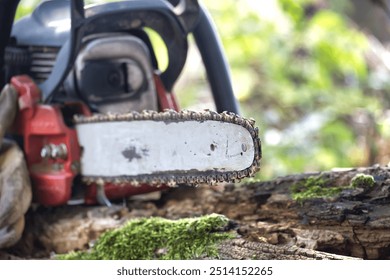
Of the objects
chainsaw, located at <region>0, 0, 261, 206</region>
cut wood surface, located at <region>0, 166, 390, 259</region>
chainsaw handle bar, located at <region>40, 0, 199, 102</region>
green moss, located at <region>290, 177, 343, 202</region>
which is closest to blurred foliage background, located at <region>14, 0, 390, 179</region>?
chainsaw, located at <region>0, 0, 261, 206</region>

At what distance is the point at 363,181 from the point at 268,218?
188 mm

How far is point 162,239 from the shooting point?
1.20 metres

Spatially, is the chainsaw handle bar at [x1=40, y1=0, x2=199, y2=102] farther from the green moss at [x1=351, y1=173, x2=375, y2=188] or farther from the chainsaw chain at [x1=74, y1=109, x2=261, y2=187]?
the green moss at [x1=351, y1=173, x2=375, y2=188]

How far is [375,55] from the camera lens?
3.78 m

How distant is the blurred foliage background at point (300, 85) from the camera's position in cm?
295

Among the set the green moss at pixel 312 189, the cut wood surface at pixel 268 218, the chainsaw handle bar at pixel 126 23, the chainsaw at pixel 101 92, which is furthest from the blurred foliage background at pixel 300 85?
the green moss at pixel 312 189

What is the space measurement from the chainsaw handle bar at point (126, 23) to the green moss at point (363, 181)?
1.63 ft

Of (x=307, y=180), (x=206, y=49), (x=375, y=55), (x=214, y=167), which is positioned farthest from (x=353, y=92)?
(x=214, y=167)

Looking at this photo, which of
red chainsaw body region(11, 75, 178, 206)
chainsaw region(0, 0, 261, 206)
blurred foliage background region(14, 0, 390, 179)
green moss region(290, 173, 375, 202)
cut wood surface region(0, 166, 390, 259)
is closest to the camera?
cut wood surface region(0, 166, 390, 259)

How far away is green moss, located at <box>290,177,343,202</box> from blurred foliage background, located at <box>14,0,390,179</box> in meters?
1.44

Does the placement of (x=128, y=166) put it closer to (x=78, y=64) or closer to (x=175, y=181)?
(x=175, y=181)

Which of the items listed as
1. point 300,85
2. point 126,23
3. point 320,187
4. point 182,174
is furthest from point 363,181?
point 300,85

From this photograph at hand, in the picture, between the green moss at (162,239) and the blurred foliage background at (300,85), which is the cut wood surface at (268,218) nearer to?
the green moss at (162,239)

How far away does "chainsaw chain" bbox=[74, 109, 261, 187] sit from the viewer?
3.59 ft
